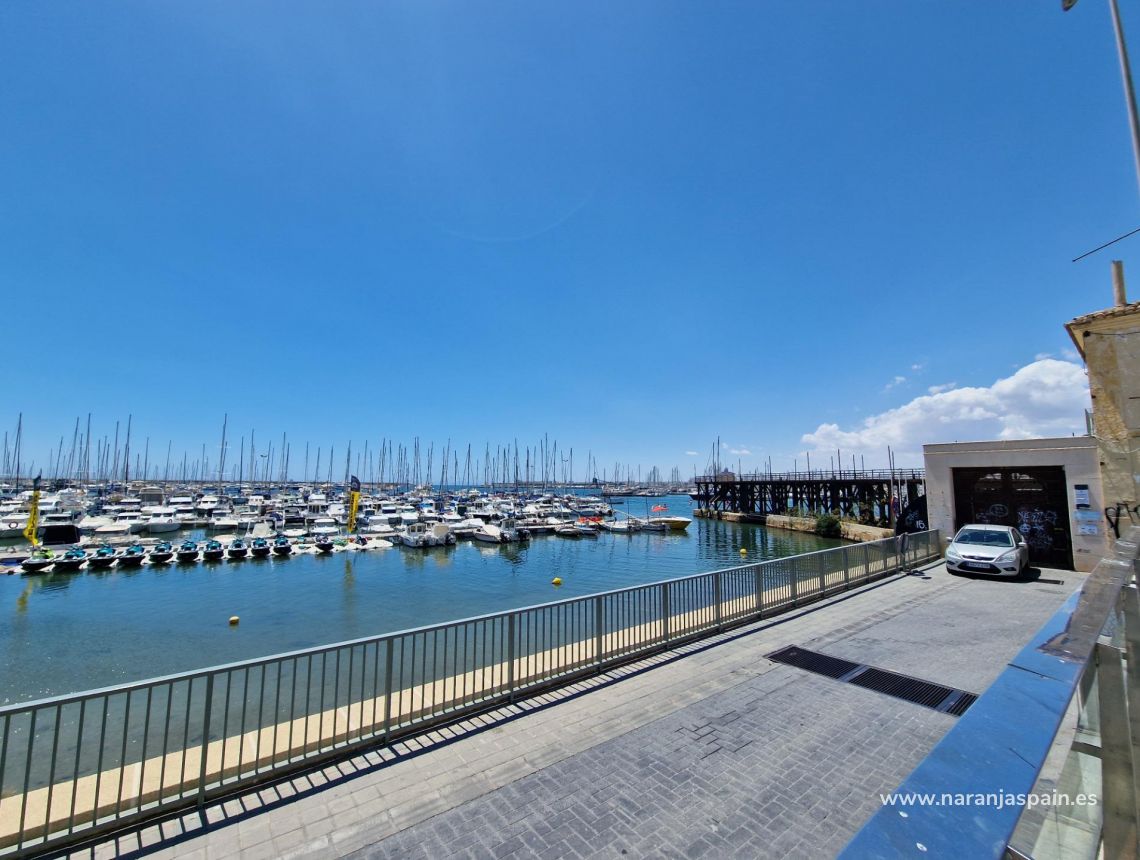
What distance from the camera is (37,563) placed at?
29703 millimetres

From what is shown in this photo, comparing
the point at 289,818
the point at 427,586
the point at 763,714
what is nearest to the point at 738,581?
the point at 763,714

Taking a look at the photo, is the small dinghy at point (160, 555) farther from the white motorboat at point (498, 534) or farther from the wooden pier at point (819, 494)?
the wooden pier at point (819, 494)

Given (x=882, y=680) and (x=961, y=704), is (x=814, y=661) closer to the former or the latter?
(x=882, y=680)

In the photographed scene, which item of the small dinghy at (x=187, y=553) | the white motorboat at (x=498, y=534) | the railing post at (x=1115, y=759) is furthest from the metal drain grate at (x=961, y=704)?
the small dinghy at (x=187, y=553)

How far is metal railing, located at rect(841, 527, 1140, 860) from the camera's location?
1.03 m

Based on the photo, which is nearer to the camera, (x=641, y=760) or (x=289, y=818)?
(x=289, y=818)

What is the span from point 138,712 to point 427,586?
48.7 ft

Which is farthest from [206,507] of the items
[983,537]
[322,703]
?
[983,537]

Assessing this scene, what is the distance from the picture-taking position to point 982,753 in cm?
130

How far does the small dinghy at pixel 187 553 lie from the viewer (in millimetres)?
33312

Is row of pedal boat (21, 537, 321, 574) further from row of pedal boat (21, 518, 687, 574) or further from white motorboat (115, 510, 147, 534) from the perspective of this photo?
white motorboat (115, 510, 147, 534)

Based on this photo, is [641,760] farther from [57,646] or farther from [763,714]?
[57,646]

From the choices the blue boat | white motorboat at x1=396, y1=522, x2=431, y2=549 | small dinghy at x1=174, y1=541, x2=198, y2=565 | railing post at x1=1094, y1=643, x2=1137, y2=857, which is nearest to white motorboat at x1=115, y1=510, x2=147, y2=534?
the blue boat

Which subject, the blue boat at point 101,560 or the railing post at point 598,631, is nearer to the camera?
the railing post at point 598,631
